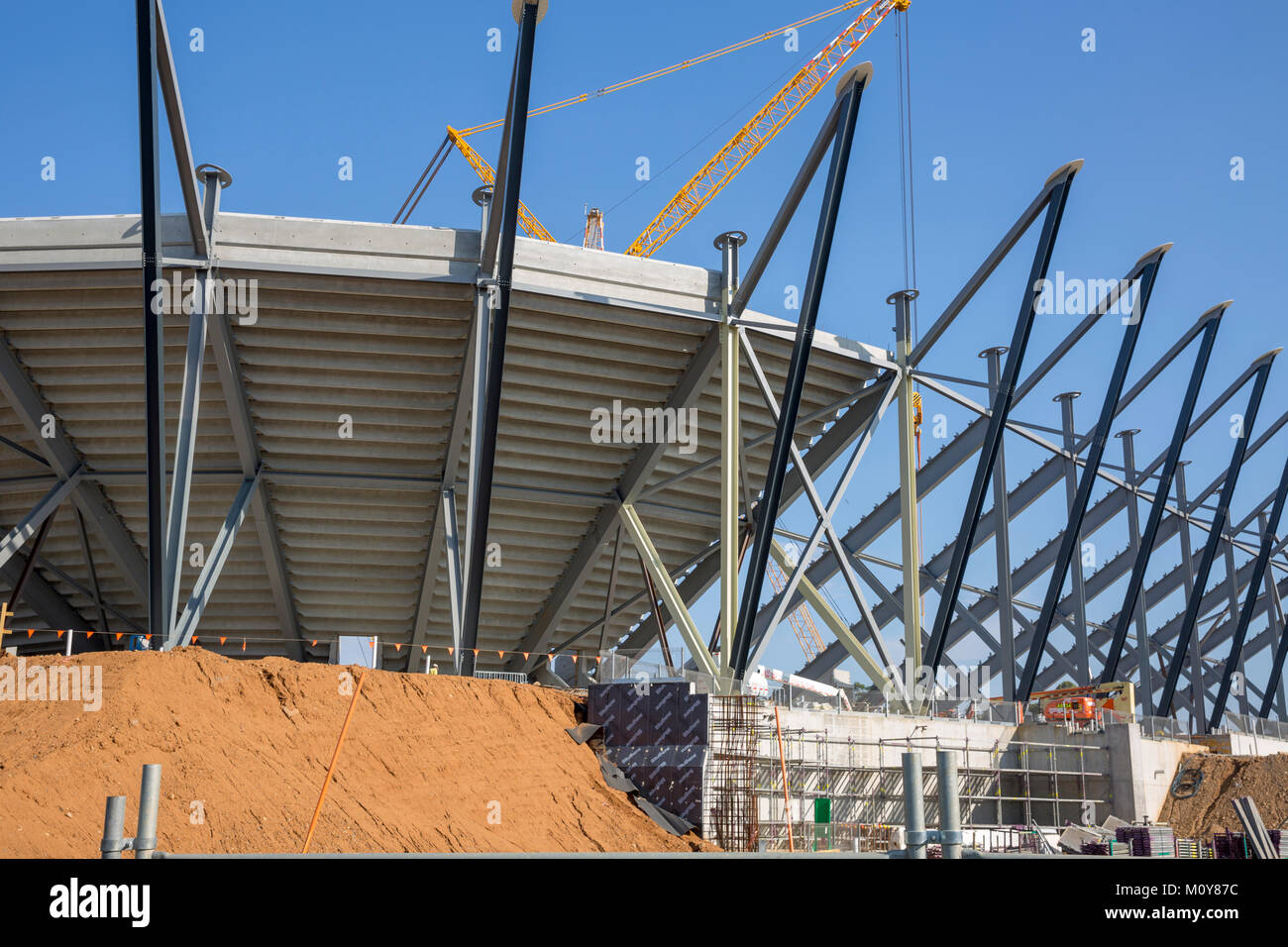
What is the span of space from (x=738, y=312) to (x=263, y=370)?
11466 mm

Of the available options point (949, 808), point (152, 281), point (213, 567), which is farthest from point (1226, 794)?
point (949, 808)

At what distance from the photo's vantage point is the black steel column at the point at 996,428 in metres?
29.5

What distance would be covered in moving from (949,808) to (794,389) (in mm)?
21372

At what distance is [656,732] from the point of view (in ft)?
68.7

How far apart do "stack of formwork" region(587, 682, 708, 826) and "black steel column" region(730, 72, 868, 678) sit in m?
4.36

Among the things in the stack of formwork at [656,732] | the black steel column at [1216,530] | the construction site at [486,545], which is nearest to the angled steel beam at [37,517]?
the construction site at [486,545]

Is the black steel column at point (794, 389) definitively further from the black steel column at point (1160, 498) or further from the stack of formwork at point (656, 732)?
the black steel column at point (1160, 498)

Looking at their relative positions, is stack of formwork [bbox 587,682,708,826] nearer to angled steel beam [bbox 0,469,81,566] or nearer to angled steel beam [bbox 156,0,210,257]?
angled steel beam [bbox 156,0,210,257]

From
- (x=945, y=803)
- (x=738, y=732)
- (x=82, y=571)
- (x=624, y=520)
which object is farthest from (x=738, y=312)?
(x=945, y=803)

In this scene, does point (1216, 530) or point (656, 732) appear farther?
point (1216, 530)

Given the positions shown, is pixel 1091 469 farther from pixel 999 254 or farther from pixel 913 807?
pixel 913 807

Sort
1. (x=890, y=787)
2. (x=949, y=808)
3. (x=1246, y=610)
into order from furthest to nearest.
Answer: (x=1246, y=610) → (x=890, y=787) → (x=949, y=808)

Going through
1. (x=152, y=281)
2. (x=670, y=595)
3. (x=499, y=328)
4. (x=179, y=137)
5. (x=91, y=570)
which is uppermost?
(x=179, y=137)
